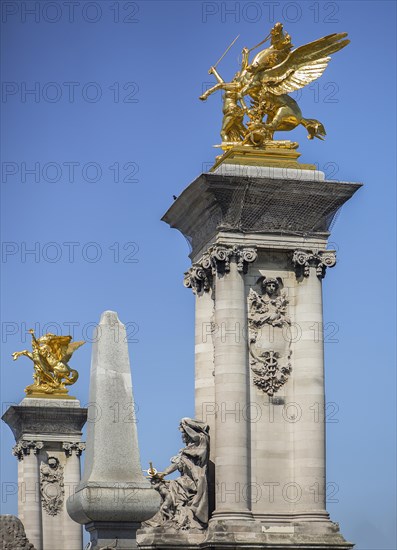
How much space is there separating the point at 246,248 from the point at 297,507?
550 centimetres

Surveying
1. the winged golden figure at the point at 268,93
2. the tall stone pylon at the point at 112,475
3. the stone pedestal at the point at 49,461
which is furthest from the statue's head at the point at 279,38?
the stone pedestal at the point at 49,461

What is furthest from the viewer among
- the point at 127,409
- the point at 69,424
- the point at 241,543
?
the point at 69,424

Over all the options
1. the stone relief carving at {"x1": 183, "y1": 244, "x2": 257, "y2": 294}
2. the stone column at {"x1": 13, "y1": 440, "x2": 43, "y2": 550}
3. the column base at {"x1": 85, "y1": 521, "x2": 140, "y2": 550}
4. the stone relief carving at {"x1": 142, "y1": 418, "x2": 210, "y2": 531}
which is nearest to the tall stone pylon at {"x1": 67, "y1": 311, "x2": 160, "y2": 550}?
the column base at {"x1": 85, "y1": 521, "x2": 140, "y2": 550}

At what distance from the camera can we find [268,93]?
35250mm

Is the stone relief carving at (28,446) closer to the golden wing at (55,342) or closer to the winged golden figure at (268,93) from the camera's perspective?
the golden wing at (55,342)

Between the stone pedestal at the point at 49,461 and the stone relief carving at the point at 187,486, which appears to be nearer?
the stone relief carving at the point at 187,486

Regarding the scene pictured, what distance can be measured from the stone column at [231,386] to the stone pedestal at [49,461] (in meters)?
22.7

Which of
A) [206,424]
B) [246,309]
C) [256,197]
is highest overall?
[256,197]

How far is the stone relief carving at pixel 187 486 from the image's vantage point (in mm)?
33406

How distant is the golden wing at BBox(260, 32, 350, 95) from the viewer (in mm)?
35281

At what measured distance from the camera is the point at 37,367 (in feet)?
186

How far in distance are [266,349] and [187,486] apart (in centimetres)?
332

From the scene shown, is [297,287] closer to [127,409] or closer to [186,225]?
[186,225]

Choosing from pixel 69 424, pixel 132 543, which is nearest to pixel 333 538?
pixel 132 543
